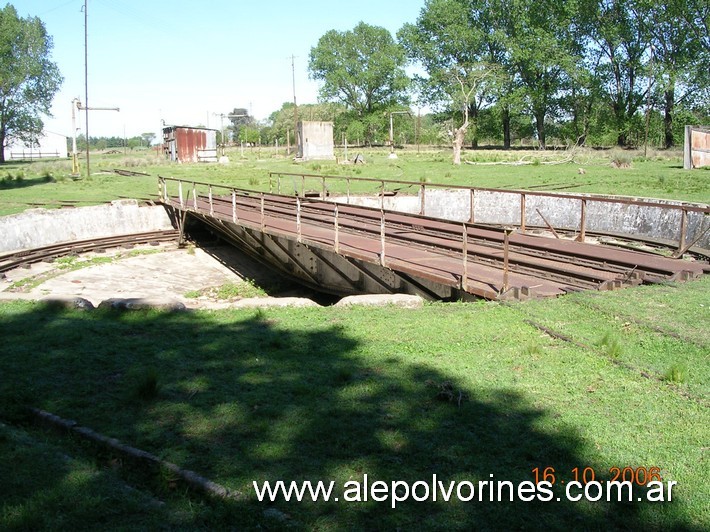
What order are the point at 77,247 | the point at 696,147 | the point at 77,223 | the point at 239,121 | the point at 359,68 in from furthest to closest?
1. the point at 239,121
2. the point at 359,68
3. the point at 696,147
4. the point at 77,223
5. the point at 77,247

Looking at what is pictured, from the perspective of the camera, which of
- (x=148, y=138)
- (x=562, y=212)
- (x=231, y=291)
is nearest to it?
(x=231, y=291)

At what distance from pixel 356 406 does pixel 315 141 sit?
45.2 meters

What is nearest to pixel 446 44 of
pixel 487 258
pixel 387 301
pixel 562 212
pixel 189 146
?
pixel 189 146

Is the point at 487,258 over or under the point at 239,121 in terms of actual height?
under

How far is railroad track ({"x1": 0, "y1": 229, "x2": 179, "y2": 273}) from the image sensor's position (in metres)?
17.0

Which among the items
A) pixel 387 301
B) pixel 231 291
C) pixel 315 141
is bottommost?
pixel 231 291

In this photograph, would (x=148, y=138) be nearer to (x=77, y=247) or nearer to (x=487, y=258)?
(x=77, y=247)

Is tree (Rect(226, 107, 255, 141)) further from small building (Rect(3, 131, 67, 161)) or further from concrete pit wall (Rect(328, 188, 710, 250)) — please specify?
concrete pit wall (Rect(328, 188, 710, 250))

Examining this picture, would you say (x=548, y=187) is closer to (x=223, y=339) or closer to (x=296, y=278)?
(x=296, y=278)

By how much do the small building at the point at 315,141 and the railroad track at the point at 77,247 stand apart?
2631 cm

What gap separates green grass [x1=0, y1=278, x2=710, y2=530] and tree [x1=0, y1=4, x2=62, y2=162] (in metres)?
61.7

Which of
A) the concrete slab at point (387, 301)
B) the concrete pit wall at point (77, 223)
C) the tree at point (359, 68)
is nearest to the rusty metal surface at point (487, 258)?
the concrete slab at point (387, 301)

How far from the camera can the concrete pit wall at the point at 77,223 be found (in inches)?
745

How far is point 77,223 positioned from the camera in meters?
20.9
